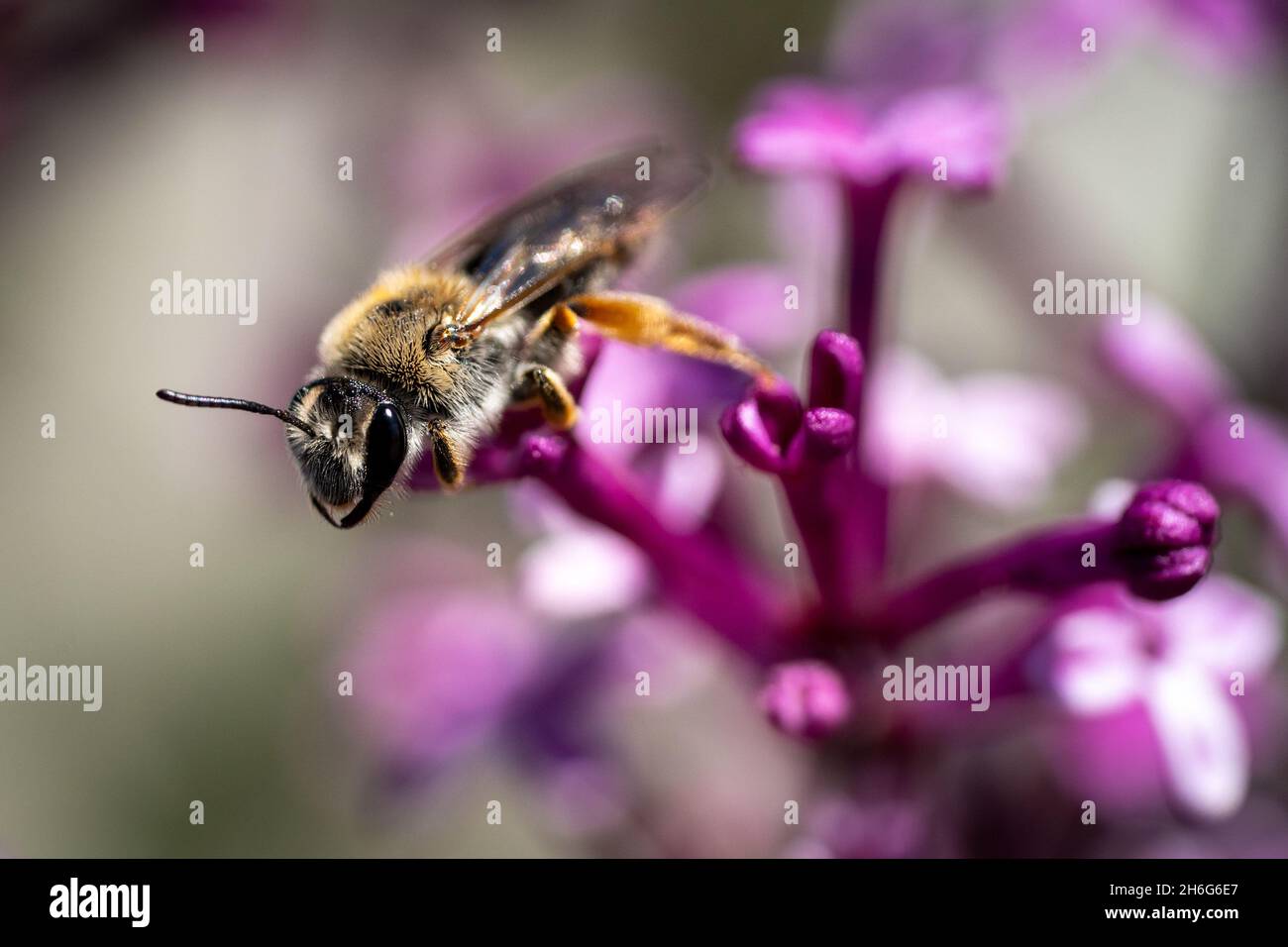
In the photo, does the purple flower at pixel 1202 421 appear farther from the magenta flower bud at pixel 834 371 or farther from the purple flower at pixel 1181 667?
the magenta flower bud at pixel 834 371

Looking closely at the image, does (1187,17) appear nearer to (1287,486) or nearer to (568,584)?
(1287,486)

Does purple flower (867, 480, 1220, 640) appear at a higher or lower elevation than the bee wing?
lower

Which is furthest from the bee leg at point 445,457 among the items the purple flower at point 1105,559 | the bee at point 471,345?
the purple flower at point 1105,559

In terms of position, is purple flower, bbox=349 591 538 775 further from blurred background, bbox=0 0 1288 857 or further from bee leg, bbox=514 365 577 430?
bee leg, bbox=514 365 577 430

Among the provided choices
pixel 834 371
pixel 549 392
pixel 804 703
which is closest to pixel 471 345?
pixel 549 392

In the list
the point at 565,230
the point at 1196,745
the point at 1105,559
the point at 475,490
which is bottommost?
the point at 1196,745

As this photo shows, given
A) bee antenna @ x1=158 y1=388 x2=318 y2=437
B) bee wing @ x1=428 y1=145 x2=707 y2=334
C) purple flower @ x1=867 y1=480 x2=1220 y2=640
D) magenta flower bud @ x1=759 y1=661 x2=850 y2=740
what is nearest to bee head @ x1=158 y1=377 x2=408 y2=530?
bee antenna @ x1=158 y1=388 x2=318 y2=437

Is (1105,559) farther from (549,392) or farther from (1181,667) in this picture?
(549,392)
